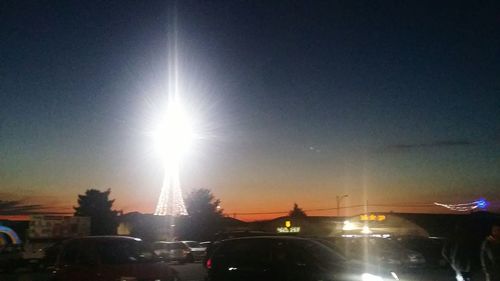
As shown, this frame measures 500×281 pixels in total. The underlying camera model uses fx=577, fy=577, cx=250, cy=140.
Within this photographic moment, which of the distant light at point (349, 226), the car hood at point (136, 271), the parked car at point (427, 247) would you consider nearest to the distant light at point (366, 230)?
the distant light at point (349, 226)

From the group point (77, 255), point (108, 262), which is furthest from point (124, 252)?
point (77, 255)

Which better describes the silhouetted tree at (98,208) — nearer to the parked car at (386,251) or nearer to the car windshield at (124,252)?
the parked car at (386,251)

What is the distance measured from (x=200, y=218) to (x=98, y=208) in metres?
14.5

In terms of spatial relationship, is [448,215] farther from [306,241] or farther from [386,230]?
[306,241]

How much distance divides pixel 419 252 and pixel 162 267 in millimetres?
11226

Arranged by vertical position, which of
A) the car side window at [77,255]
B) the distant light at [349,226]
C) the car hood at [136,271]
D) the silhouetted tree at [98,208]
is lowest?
the car hood at [136,271]

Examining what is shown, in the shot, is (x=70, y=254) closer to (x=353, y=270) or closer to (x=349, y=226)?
(x=353, y=270)

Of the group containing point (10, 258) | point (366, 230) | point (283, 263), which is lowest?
point (10, 258)

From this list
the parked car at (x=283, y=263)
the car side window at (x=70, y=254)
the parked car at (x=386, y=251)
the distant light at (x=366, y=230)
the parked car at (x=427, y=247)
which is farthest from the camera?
the parked car at (x=427, y=247)

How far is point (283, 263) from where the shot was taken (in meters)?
10.5

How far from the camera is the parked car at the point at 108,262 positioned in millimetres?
11320

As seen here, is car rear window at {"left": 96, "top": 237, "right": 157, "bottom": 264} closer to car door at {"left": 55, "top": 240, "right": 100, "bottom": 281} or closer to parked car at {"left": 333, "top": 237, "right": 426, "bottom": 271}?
car door at {"left": 55, "top": 240, "right": 100, "bottom": 281}

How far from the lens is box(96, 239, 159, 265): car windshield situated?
1186 centimetres

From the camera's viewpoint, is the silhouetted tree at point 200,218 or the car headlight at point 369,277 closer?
the car headlight at point 369,277
